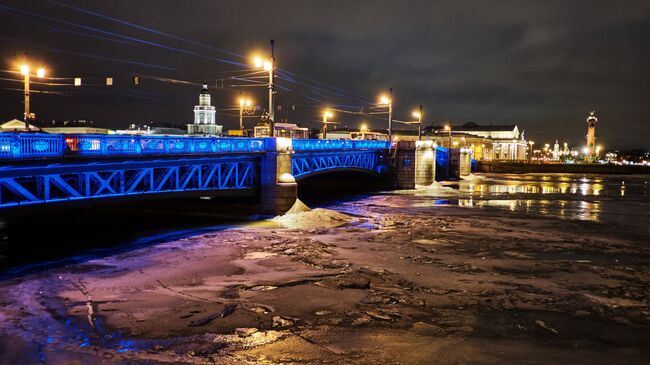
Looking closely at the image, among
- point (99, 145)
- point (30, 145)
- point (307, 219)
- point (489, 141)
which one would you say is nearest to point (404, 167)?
point (307, 219)

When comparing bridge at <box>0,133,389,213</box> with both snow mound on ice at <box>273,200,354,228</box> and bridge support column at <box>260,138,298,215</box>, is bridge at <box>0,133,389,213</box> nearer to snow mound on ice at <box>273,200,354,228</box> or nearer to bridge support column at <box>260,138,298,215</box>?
bridge support column at <box>260,138,298,215</box>

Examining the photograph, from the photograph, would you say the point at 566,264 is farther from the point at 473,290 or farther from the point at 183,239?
the point at 183,239

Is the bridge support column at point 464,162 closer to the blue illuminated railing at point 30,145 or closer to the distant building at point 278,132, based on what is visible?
the distant building at point 278,132

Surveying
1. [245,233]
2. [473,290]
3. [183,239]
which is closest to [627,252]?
[473,290]

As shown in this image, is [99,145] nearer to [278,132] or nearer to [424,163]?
[278,132]

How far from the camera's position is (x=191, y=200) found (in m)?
35.2

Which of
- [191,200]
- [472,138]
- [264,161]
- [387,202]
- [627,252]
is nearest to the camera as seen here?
[627,252]

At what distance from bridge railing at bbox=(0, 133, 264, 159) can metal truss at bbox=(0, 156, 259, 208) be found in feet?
1.66

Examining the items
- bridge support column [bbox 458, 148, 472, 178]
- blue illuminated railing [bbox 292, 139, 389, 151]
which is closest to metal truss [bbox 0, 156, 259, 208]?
blue illuminated railing [bbox 292, 139, 389, 151]

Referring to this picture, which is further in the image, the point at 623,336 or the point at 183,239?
the point at 183,239

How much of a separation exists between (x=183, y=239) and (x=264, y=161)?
30.3ft

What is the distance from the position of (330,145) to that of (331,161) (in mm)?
3646

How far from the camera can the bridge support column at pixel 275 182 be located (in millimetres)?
31922

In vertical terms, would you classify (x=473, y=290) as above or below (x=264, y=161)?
below
